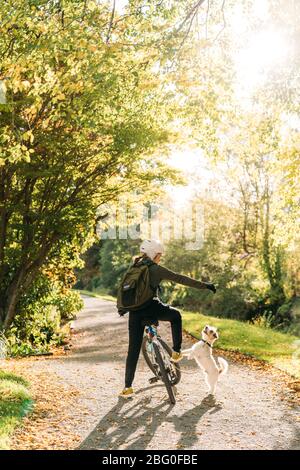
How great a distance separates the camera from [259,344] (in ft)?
42.6

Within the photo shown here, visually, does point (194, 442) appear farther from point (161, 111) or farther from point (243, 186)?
point (243, 186)

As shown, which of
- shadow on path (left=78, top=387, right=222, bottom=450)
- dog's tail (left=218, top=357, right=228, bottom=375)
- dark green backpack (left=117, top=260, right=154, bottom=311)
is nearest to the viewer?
shadow on path (left=78, top=387, right=222, bottom=450)

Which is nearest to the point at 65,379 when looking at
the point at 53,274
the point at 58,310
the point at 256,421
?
the point at 256,421

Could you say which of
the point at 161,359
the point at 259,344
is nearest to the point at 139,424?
the point at 161,359

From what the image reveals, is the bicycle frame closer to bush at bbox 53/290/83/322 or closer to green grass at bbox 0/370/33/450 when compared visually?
green grass at bbox 0/370/33/450

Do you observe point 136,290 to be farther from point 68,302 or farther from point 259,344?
point 68,302

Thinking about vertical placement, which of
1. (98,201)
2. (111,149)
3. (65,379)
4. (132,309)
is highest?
(111,149)

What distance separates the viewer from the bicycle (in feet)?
21.5

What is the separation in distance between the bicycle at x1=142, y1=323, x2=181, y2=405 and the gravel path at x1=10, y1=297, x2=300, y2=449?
0.89 ft

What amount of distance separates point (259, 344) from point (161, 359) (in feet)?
23.0

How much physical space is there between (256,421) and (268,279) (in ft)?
64.4

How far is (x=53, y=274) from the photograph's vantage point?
54.7 ft

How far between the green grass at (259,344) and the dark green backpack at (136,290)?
12.8 ft

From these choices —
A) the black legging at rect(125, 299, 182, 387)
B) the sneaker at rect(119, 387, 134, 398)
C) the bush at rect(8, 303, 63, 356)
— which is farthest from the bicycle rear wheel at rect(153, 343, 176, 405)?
the bush at rect(8, 303, 63, 356)
